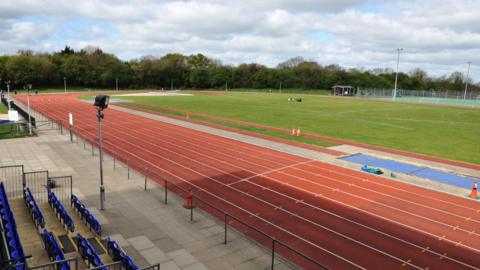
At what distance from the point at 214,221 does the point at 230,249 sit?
7.79 ft

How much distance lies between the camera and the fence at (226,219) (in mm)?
10988

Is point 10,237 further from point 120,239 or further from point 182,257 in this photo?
point 182,257

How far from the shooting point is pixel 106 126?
37094 mm

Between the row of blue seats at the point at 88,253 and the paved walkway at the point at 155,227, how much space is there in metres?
1.60

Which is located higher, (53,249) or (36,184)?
(53,249)

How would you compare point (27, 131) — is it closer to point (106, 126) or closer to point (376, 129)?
point (106, 126)

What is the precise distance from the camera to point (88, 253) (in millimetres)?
9242

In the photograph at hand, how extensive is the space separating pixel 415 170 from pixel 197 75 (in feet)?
412

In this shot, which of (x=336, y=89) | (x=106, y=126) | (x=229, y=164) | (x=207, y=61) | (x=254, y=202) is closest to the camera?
(x=254, y=202)

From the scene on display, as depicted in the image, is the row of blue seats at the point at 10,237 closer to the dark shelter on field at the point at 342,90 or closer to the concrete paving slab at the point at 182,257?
the concrete paving slab at the point at 182,257

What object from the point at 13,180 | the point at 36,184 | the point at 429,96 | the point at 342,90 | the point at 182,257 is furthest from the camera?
the point at 342,90

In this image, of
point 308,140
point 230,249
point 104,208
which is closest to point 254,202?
point 230,249

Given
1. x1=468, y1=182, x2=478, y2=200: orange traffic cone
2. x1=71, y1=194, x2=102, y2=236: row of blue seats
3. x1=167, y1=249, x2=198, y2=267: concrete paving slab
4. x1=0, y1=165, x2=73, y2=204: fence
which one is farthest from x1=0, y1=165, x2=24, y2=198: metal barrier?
x1=468, y1=182, x2=478, y2=200: orange traffic cone

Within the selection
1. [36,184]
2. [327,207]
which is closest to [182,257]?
[327,207]
